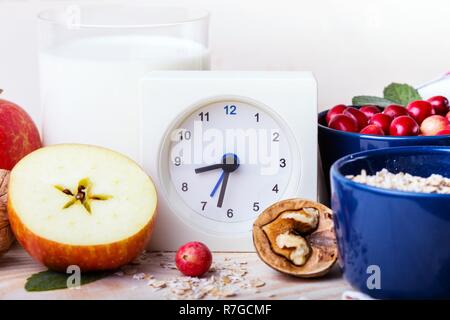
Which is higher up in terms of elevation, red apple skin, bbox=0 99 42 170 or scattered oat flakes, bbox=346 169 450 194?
A: red apple skin, bbox=0 99 42 170

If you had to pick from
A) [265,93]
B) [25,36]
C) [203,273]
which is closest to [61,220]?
[203,273]

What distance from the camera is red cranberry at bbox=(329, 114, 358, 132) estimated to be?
1.06 metres

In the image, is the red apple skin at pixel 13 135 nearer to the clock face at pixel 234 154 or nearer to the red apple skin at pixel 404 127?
the clock face at pixel 234 154

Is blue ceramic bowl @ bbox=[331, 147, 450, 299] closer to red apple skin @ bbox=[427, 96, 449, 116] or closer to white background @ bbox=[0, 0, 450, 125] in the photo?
red apple skin @ bbox=[427, 96, 449, 116]

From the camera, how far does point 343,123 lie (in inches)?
41.9

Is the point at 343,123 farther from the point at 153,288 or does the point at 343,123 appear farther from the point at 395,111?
the point at 153,288

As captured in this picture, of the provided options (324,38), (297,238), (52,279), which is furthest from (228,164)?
(324,38)

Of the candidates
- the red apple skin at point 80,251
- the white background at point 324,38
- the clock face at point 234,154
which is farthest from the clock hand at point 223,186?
the white background at point 324,38

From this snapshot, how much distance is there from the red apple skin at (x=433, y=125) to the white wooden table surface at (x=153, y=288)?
0.71 ft

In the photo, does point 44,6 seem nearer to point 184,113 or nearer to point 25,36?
point 25,36

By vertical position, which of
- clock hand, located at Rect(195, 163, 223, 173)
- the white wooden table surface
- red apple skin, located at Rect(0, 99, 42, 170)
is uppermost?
red apple skin, located at Rect(0, 99, 42, 170)

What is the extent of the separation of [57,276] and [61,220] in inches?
2.5

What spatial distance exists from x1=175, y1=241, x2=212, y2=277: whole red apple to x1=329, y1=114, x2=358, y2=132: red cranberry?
0.78 feet

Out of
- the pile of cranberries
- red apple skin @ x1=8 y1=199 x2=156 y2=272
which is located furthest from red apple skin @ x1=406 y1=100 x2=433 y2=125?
red apple skin @ x1=8 y1=199 x2=156 y2=272
